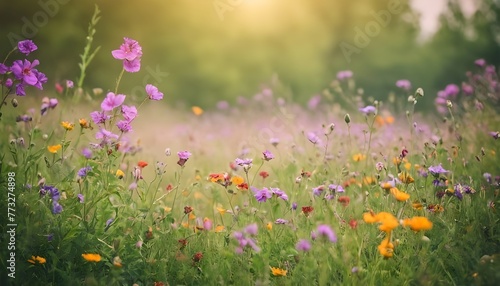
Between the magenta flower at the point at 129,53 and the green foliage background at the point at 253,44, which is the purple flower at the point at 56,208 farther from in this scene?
the green foliage background at the point at 253,44

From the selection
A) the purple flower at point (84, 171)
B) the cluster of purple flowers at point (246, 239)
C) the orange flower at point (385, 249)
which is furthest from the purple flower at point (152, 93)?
the orange flower at point (385, 249)

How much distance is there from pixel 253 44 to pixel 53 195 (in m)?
10.6

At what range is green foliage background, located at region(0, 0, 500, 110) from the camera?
995cm

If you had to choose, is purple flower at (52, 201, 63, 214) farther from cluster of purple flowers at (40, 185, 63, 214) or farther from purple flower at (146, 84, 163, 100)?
purple flower at (146, 84, 163, 100)

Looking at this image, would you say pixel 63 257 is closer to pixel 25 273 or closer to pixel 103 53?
pixel 25 273

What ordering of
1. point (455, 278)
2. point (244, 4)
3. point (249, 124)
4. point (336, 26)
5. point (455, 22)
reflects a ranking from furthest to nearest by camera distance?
point (455, 22) → point (336, 26) → point (244, 4) → point (249, 124) → point (455, 278)

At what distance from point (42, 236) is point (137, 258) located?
0.45 m

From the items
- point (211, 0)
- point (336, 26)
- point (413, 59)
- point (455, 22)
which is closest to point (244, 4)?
point (211, 0)

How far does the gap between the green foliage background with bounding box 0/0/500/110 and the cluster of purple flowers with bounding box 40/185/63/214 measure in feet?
22.3

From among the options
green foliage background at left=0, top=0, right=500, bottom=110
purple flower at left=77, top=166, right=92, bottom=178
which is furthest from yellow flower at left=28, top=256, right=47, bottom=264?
green foliage background at left=0, top=0, right=500, bottom=110

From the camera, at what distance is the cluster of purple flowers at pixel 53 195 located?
6.53 ft

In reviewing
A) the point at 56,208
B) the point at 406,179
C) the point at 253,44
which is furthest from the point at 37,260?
the point at 253,44

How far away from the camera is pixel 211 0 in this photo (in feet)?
34.7


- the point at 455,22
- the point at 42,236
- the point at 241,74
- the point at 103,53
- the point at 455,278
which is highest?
the point at 455,22
